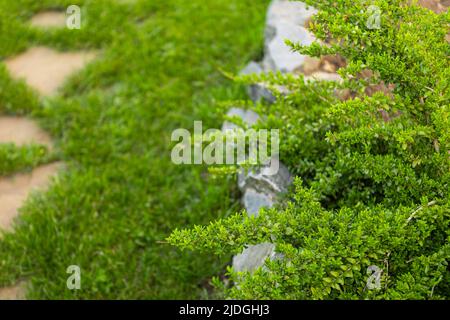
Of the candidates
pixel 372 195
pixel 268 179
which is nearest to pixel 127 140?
pixel 268 179

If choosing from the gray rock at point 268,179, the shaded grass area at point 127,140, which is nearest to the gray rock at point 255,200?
the gray rock at point 268,179

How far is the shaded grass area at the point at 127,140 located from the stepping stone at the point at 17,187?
0.13 m

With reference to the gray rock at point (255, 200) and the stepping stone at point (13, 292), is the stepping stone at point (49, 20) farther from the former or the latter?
the gray rock at point (255, 200)

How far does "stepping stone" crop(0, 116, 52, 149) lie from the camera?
15.9 feet

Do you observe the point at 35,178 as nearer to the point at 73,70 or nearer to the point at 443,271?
the point at 73,70

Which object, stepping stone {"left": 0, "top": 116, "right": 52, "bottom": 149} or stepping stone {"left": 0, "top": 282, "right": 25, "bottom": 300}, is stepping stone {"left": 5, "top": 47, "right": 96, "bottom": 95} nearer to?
stepping stone {"left": 0, "top": 116, "right": 52, "bottom": 149}

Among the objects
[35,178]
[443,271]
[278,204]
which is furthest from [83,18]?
[443,271]

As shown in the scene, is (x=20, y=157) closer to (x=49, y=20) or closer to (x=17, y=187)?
(x=17, y=187)

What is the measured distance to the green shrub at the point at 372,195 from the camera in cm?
250

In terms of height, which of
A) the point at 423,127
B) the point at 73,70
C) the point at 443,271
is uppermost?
the point at 423,127

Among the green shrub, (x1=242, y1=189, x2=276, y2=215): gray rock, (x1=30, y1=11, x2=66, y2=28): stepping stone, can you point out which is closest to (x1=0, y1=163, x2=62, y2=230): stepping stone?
(x1=242, y1=189, x2=276, y2=215): gray rock

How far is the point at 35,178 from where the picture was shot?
4543 millimetres

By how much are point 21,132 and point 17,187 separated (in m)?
0.66

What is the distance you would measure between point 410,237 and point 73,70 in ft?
12.9
